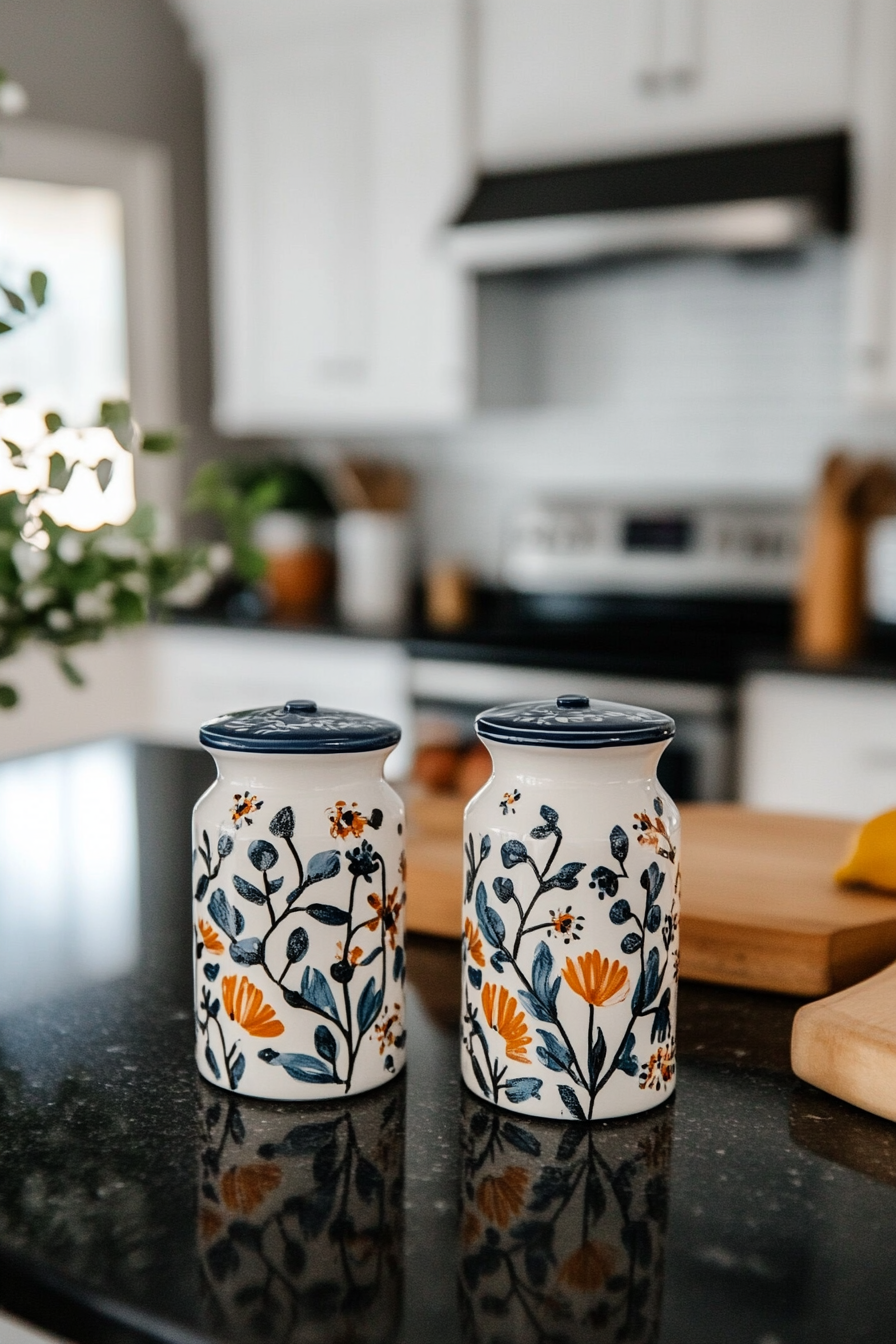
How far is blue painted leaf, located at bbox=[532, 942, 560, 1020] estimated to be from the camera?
0.70 meters

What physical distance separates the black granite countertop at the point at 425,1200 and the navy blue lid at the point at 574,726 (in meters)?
0.21

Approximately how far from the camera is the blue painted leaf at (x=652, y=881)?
706 millimetres

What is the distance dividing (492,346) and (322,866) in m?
2.65

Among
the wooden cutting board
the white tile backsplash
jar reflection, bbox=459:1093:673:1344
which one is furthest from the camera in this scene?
the white tile backsplash

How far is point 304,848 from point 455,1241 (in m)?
0.21

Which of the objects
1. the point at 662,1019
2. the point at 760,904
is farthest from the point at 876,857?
the point at 662,1019

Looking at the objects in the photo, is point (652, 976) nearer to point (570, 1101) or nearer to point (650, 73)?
point (570, 1101)

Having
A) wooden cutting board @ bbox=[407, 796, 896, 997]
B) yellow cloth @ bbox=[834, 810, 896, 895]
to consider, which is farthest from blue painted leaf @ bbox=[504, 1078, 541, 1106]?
yellow cloth @ bbox=[834, 810, 896, 895]

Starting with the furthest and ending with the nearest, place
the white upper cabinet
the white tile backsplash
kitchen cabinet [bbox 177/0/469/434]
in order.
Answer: kitchen cabinet [bbox 177/0/469/434] < the white tile backsplash < the white upper cabinet

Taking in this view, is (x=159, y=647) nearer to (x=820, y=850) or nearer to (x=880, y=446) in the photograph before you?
(x=880, y=446)

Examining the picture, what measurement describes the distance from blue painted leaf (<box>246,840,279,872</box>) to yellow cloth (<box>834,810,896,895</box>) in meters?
0.49

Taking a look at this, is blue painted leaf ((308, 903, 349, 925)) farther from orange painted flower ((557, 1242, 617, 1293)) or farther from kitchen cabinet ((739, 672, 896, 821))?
kitchen cabinet ((739, 672, 896, 821))

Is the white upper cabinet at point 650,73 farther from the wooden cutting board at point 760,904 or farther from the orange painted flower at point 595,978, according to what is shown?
the orange painted flower at point 595,978

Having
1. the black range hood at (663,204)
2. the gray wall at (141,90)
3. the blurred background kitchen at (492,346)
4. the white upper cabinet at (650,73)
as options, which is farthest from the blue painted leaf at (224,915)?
the gray wall at (141,90)
